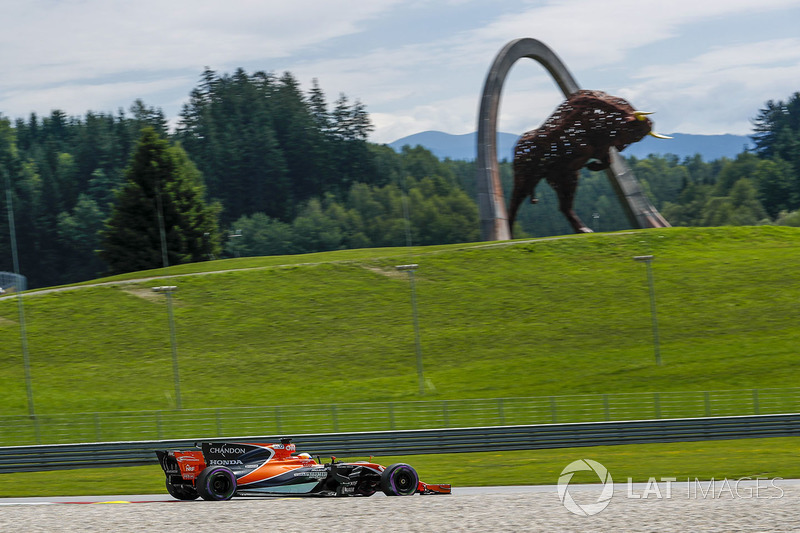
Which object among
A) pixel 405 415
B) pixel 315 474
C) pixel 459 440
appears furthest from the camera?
pixel 405 415

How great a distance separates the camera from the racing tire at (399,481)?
17.1 m

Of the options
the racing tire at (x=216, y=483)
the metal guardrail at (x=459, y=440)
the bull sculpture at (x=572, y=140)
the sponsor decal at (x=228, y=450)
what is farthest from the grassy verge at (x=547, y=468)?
the bull sculpture at (x=572, y=140)

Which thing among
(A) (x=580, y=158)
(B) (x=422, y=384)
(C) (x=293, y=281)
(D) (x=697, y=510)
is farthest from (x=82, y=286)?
(D) (x=697, y=510)

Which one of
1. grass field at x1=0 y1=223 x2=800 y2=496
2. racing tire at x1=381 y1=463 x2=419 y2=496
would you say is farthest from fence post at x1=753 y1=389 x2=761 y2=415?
racing tire at x1=381 y1=463 x2=419 y2=496

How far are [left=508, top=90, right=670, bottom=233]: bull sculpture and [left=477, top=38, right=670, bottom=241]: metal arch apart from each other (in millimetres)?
1544

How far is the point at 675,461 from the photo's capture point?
22359mm

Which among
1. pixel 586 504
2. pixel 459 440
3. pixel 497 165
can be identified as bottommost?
pixel 459 440

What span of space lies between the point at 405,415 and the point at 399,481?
1483 centimetres

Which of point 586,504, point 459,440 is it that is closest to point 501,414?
point 459,440

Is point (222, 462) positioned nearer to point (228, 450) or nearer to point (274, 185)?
point (228, 450)

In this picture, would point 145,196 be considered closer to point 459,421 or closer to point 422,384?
point 422,384

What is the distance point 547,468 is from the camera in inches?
874

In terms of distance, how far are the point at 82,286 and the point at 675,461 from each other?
130 feet

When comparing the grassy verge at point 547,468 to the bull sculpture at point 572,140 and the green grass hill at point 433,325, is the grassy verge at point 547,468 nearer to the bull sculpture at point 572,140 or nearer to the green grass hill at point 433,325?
the green grass hill at point 433,325
